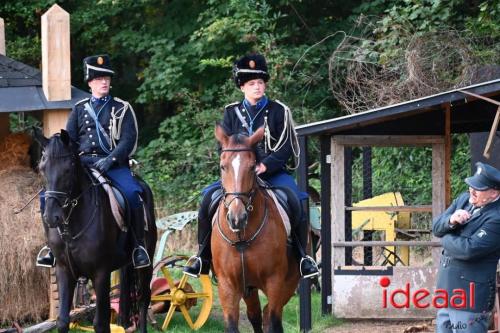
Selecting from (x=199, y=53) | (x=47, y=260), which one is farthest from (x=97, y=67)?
(x=199, y=53)

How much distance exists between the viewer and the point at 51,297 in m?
12.9

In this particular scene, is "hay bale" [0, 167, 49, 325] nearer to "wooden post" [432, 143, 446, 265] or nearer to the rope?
the rope

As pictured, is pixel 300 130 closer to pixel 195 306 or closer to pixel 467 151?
pixel 195 306

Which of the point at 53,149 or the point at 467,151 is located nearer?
the point at 53,149

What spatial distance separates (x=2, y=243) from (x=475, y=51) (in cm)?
822

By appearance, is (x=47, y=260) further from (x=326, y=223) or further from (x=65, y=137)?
(x=326, y=223)

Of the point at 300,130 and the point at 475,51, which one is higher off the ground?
the point at 475,51

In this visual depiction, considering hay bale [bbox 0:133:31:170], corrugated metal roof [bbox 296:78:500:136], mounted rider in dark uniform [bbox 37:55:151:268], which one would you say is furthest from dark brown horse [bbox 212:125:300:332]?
hay bale [bbox 0:133:31:170]

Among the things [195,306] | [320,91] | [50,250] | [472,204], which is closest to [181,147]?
[320,91]

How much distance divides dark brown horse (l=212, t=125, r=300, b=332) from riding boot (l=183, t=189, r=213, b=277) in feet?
1.02

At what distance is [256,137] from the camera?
30.8 ft

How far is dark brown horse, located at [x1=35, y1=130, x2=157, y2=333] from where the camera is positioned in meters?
10.1

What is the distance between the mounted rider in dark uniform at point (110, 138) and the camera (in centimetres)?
1122

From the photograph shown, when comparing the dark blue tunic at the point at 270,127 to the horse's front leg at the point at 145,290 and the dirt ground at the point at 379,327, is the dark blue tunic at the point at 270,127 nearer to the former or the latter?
the horse's front leg at the point at 145,290
